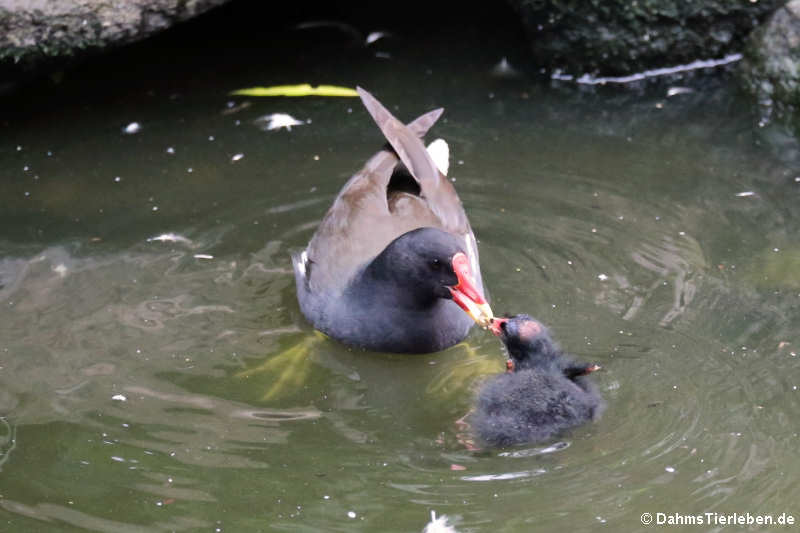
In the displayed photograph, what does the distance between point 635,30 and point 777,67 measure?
82cm

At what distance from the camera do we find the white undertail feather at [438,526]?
3332mm

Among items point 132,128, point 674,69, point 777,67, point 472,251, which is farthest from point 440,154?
point 777,67

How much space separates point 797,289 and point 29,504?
3.08 meters

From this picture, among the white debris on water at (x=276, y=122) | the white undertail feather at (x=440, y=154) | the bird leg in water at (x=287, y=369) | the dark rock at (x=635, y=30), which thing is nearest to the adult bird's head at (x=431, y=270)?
the bird leg in water at (x=287, y=369)

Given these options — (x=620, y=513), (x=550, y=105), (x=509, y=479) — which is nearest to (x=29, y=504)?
(x=509, y=479)

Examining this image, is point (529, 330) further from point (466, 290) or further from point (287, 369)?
point (287, 369)

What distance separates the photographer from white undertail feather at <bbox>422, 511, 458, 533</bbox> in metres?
3.33

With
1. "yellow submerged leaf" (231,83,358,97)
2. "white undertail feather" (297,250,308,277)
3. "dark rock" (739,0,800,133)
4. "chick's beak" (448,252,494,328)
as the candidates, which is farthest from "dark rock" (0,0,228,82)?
"dark rock" (739,0,800,133)

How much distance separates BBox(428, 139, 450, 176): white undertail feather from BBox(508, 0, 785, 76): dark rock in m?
1.34

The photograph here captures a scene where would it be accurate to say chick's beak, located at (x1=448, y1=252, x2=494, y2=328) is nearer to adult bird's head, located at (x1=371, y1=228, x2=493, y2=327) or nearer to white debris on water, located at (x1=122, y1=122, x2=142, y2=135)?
adult bird's head, located at (x1=371, y1=228, x2=493, y2=327)

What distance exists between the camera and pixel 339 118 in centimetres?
609

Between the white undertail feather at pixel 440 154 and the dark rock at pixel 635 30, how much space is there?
1340mm

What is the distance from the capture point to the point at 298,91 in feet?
20.8

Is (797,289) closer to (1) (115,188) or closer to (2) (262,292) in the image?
(2) (262,292)
